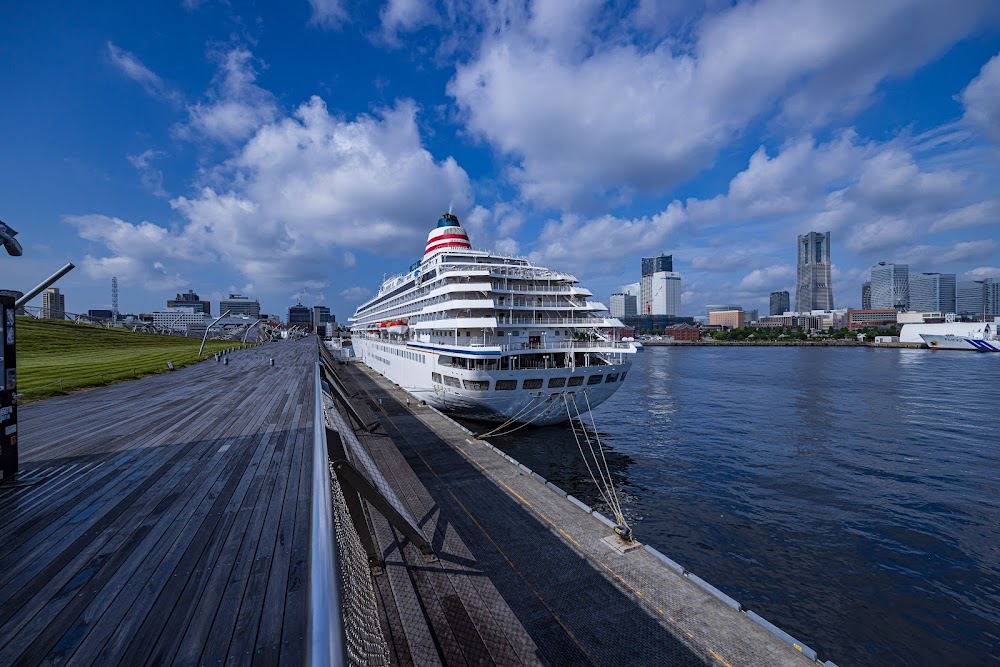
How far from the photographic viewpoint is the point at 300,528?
618cm

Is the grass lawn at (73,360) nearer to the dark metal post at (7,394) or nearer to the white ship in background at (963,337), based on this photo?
the dark metal post at (7,394)

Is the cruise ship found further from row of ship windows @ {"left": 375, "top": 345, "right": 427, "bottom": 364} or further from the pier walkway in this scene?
the pier walkway

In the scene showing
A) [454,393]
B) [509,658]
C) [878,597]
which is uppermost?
[454,393]

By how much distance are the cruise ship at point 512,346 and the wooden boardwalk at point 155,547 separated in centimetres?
1301

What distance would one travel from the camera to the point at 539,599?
822 centimetres

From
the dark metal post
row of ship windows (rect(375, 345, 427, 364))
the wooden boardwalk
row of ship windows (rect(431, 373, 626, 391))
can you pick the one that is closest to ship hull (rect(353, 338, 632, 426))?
row of ship windows (rect(431, 373, 626, 391))

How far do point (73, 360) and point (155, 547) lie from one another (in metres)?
42.8

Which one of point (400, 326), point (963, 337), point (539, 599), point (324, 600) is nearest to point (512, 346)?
point (400, 326)

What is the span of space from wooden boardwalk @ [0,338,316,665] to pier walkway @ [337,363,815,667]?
8.96 ft

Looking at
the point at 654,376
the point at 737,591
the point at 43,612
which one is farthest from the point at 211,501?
the point at 654,376

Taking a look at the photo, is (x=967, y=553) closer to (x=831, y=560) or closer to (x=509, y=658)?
(x=831, y=560)

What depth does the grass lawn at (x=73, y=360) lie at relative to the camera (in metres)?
19.7

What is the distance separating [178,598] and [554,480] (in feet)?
52.7

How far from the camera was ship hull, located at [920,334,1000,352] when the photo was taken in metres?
105
